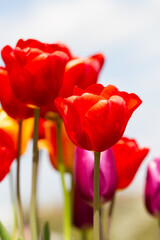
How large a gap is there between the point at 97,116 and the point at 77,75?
23 centimetres

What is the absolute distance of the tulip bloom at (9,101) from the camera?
0.84m

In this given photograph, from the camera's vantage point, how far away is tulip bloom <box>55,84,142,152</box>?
0.66m

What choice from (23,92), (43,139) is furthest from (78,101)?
(43,139)

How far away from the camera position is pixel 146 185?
103 cm

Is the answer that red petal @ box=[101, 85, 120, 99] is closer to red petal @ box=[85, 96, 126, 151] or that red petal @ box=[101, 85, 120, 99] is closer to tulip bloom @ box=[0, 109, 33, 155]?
red petal @ box=[85, 96, 126, 151]

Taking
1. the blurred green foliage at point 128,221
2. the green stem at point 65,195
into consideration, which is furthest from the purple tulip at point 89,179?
the blurred green foliage at point 128,221

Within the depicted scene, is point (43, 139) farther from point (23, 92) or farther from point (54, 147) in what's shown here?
point (23, 92)

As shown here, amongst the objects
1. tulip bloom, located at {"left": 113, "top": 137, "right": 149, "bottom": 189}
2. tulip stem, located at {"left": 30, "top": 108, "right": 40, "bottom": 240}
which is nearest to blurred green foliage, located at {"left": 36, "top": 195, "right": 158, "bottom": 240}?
tulip bloom, located at {"left": 113, "top": 137, "right": 149, "bottom": 189}

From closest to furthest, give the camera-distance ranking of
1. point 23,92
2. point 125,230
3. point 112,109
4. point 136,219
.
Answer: point 112,109
point 23,92
point 125,230
point 136,219

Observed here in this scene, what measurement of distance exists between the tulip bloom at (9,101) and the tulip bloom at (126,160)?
0.54 feet

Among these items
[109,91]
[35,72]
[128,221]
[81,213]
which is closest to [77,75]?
[35,72]

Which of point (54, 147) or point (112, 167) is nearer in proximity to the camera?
point (112, 167)

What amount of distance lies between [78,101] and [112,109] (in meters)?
0.04

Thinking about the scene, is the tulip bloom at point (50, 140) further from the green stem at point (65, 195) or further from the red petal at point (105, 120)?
the red petal at point (105, 120)
